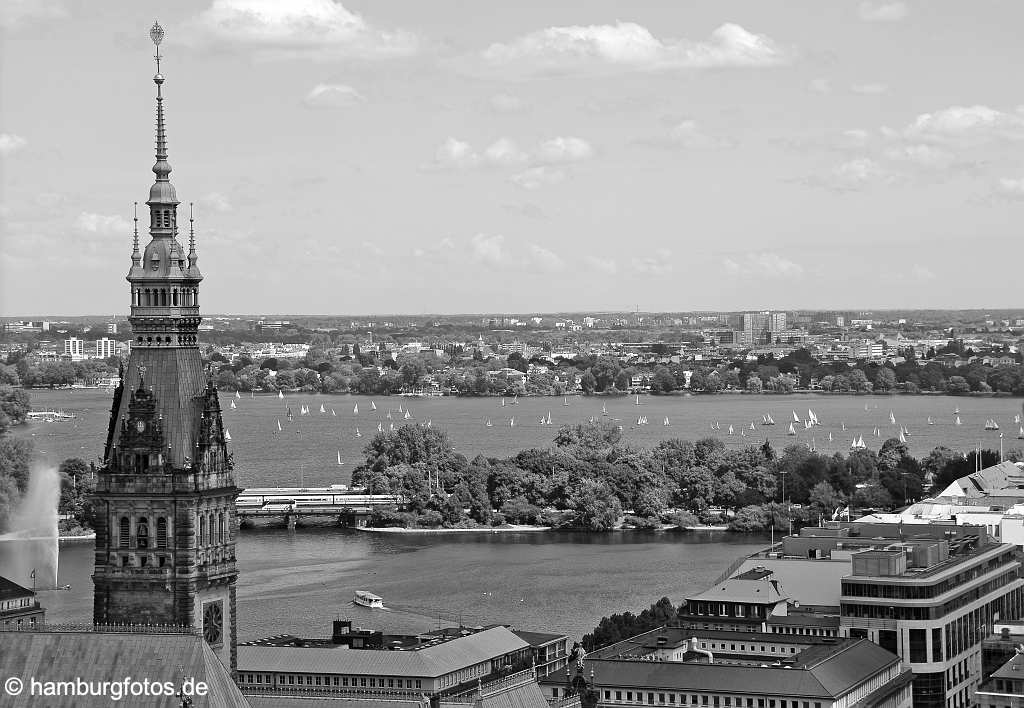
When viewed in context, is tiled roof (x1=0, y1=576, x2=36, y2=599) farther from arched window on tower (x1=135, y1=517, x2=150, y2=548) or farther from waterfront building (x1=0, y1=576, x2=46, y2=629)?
arched window on tower (x1=135, y1=517, x2=150, y2=548)

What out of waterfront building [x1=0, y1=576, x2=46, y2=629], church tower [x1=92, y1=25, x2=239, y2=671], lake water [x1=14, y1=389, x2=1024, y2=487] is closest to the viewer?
church tower [x1=92, y1=25, x2=239, y2=671]

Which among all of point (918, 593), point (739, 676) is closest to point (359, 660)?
point (739, 676)

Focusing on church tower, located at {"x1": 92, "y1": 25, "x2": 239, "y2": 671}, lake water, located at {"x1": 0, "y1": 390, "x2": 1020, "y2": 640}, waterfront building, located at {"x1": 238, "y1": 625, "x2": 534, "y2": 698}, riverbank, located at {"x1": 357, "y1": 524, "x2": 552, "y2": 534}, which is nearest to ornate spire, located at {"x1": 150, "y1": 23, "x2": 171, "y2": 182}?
church tower, located at {"x1": 92, "y1": 25, "x2": 239, "y2": 671}

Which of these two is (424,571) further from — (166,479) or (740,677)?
(166,479)

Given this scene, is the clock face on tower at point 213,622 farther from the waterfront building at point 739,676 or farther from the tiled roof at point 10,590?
the tiled roof at point 10,590

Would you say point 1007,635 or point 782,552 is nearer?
point 1007,635

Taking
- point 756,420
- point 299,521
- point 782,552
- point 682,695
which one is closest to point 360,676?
point 682,695

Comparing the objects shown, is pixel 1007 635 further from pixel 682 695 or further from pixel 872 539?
pixel 682 695
